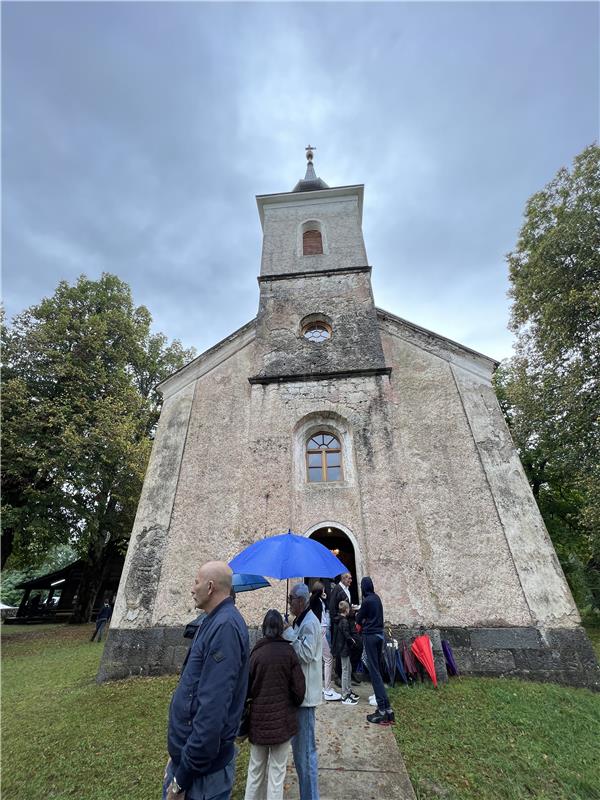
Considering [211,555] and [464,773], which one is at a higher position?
[211,555]

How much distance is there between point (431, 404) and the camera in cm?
940

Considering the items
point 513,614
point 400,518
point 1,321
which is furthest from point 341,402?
point 1,321

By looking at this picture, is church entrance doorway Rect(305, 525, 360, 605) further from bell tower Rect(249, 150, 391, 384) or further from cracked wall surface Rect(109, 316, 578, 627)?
bell tower Rect(249, 150, 391, 384)

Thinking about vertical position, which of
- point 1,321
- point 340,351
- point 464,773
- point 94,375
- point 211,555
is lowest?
point 464,773

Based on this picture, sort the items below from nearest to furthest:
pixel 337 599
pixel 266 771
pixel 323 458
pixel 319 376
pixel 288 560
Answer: pixel 266 771, pixel 288 560, pixel 337 599, pixel 323 458, pixel 319 376

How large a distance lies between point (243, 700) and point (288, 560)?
2.37 meters

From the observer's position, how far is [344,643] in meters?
6.00

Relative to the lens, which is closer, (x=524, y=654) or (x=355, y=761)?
(x=355, y=761)

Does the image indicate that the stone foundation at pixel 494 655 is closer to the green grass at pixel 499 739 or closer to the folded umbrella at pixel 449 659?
the folded umbrella at pixel 449 659

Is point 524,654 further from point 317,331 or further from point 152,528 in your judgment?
point 317,331

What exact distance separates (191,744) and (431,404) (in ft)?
28.0

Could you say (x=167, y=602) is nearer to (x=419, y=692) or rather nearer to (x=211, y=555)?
(x=211, y=555)

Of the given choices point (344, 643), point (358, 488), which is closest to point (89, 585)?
point (358, 488)

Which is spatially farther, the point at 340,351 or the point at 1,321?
the point at 1,321
